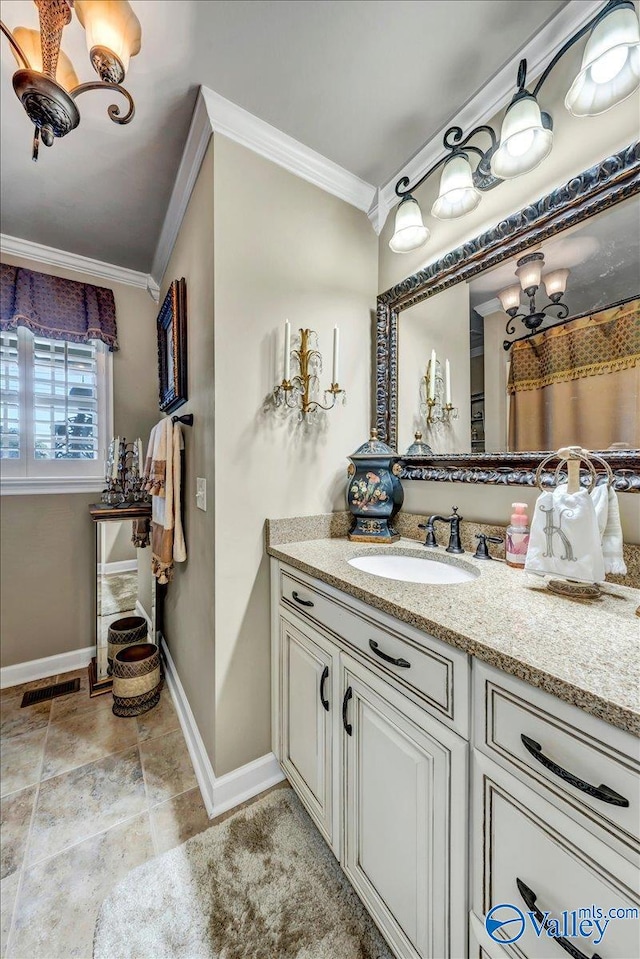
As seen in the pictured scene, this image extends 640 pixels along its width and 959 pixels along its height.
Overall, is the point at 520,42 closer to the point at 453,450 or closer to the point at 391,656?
the point at 453,450

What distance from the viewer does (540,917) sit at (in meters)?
0.57

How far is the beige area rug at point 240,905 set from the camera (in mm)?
938

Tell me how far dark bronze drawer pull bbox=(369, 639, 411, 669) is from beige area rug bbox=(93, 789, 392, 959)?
0.80m

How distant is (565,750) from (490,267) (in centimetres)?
137

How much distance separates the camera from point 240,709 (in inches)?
54.2

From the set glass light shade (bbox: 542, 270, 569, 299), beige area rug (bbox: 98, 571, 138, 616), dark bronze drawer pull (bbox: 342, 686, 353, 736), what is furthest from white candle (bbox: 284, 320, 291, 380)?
beige area rug (bbox: 98, 571, 138, 616)

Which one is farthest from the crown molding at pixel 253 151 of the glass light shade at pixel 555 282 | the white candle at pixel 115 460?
the white candle at pixel 115 460

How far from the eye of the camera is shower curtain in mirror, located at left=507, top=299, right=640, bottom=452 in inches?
37.5

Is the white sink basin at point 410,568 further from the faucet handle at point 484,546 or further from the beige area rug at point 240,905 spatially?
the beige area rug at point 240,905

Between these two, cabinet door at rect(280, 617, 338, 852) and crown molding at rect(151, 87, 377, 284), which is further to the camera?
crown molding at rect(151, 87, 377, 284)

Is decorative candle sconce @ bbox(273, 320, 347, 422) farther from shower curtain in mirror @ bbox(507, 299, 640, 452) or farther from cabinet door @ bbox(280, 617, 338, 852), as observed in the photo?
cabinet door @ bbox(280, 617, 338, 852)

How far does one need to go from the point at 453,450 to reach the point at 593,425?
1.53ft

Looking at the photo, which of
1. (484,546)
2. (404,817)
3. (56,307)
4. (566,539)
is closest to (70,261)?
(56,307)

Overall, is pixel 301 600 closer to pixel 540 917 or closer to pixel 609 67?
pixel 540 917
